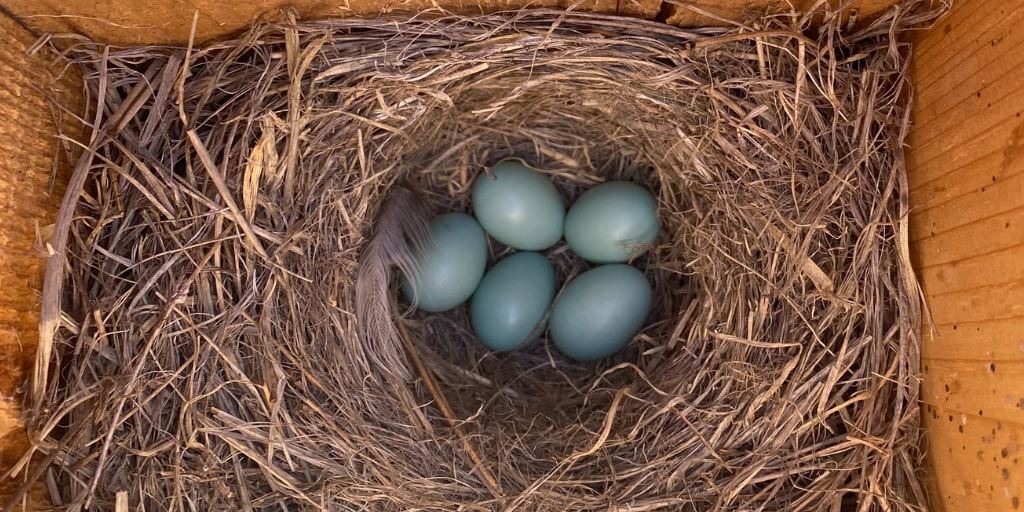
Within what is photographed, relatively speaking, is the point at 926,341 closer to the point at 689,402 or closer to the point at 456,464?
the point at 689,402

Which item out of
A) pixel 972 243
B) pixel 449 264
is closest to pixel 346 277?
pixel 449 264

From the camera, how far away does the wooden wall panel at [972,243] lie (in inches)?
34.8

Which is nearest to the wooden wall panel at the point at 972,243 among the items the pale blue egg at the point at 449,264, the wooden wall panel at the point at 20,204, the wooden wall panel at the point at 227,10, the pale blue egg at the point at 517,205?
the wooden wall panel at the point at 227,10

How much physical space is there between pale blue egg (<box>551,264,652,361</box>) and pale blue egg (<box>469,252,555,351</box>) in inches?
2.1

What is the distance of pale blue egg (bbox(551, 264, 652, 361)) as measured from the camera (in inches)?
53.0

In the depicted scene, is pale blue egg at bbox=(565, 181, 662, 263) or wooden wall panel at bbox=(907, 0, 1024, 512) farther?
pale blue egg at bbox=(565, 181, 662, 263)

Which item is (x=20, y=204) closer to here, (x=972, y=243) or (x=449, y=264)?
(x=449, y=264)

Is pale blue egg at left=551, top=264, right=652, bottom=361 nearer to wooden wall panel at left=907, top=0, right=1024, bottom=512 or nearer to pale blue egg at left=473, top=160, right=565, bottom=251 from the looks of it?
pale blue egg at left=473, top=160, right=565, bottom=251

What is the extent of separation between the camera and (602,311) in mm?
1343

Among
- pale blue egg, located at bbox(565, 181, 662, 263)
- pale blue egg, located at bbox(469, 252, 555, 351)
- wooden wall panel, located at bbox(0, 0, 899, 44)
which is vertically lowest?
pale blue egg, located at bbox(469, 252, 555, 351)

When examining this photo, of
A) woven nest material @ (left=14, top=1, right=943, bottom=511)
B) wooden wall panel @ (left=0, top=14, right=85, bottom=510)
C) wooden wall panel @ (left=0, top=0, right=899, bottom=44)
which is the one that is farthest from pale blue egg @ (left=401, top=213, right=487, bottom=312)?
wooden wall panel @ (left=0, top=14, right=85, bottom=510)

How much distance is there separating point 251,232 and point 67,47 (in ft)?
1.42

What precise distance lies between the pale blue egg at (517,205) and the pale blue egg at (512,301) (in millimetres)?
58

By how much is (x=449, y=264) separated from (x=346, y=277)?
0.23m
